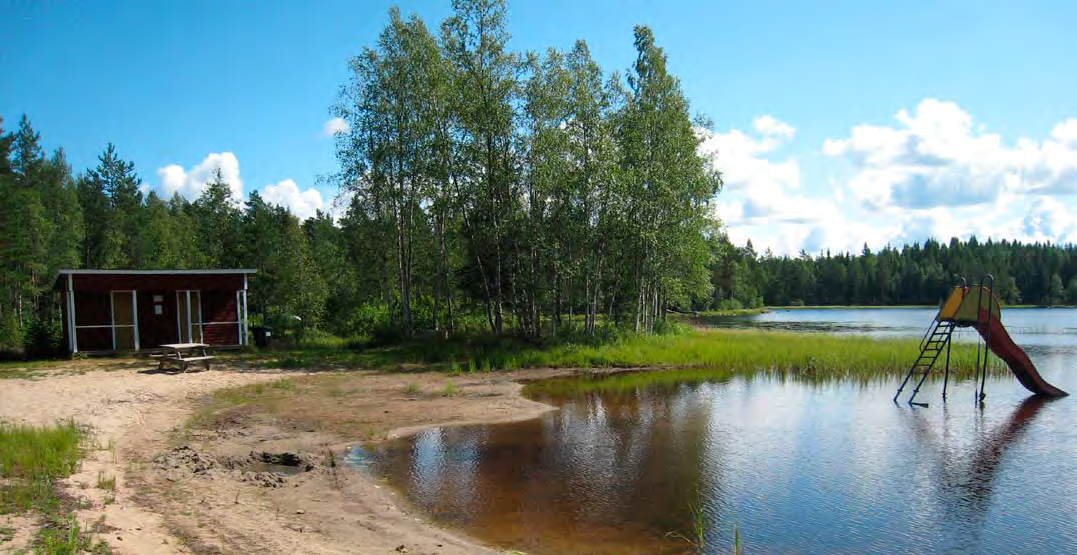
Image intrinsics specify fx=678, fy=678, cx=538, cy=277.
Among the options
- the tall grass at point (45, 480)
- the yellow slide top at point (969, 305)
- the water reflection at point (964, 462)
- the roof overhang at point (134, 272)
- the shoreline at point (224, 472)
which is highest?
the roof overhang at point (134, 272)

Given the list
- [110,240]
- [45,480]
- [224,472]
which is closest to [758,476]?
[224,472]

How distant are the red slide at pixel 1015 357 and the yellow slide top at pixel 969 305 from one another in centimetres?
20

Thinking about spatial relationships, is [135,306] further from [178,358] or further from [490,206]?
[490,206]

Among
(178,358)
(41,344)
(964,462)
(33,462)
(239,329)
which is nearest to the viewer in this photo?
(33,462)

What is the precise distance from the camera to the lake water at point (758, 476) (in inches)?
340

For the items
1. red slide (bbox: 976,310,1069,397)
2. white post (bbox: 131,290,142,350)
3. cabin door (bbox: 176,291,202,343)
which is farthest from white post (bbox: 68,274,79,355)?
red slide (bbox: 976,310,1069,397)

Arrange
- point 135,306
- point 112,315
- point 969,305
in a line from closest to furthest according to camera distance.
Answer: point 969,305, point 135,306, point 112,315

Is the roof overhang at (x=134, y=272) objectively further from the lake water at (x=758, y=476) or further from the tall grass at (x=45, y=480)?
the lake water at (x=758, y=476)

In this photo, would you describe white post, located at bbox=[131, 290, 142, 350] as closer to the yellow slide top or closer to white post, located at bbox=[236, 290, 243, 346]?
white post, located at bbox=[236, 290, 243, 346]

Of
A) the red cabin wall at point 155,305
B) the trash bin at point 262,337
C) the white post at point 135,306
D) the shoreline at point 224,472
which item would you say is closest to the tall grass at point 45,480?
the shoreline at point 224,472

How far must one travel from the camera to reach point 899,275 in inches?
4500

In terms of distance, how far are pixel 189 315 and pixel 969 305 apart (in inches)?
1039

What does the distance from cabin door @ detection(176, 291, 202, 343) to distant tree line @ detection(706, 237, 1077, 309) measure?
70.5 meters

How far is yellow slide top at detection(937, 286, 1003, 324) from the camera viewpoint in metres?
19.0
